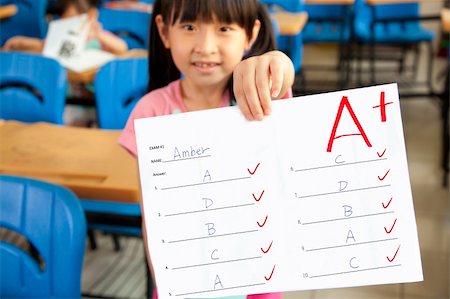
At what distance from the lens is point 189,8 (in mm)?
977

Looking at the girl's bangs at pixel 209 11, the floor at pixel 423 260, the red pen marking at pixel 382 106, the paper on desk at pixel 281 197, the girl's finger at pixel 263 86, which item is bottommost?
the floor at pixel 423 260

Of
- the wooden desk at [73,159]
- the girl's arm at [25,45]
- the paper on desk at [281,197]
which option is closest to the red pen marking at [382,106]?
the paper on desk at [281,197]

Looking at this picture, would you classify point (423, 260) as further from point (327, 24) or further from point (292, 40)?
point (327, 24)

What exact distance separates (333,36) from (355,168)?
137 inches

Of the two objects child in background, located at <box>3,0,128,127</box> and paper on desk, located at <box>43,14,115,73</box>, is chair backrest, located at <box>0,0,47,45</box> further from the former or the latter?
paper on desk, located at <box>43,14,115,73</box>

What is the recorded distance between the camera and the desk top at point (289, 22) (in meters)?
3.07

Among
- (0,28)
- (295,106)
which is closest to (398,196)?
(295,106)

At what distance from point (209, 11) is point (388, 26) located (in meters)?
3.44

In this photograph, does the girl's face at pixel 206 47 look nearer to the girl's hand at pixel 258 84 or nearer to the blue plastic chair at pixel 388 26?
the girl's hand at pixel 258 84

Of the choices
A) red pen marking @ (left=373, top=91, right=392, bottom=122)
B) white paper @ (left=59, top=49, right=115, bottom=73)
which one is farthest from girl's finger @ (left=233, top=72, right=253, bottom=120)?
white paper @ (left=59, top=49, right=115, bottom=73)

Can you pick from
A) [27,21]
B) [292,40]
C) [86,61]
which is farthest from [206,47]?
[27,21]

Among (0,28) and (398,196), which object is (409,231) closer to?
(398,196)

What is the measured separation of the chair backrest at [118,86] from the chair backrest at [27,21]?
2.43 metres

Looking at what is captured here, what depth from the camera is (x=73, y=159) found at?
5.11 feet
